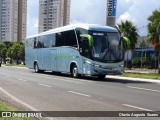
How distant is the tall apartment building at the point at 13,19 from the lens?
114875mm

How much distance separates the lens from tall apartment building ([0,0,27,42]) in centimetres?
11488

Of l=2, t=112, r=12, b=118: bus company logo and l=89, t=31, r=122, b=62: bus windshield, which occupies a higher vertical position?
l=89, t=31, r=122, b=62: bus windshield

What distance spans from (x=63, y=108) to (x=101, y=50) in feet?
47.9

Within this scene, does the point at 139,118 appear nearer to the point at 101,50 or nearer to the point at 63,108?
the point at 63,108

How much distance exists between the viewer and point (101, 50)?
85.1ft

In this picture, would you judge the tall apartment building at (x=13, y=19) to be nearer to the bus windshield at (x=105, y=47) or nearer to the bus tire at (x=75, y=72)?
the bus tire at (x=75, y=72)

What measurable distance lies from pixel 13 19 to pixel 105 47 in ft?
322

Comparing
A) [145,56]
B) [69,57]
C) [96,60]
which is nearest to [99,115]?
[96,60]

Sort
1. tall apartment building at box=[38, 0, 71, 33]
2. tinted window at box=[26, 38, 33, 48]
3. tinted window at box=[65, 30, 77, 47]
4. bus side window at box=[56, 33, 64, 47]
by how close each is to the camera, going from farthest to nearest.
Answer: tall apartment building at box=[38, 0, 71, 33] < tinted window at box=[26, 38, 33, 48] < bus side window at box=[56, 33, 64, 47] < tinted window at box=[65, 30, 77, 47]

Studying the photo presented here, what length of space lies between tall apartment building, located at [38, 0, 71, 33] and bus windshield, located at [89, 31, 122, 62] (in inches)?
2272

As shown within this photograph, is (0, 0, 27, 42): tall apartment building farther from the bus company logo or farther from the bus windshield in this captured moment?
the bus company logo

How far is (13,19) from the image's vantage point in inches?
4754

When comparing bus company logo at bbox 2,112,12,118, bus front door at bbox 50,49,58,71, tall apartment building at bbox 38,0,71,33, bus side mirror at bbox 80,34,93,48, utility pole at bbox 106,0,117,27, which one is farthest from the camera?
tall apartment building at bbox 38,0,71,33

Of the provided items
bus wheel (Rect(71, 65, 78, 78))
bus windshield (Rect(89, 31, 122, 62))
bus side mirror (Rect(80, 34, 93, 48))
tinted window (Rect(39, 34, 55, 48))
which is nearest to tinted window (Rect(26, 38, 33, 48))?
tinted window (Rect(39, 34, 55, 48))
